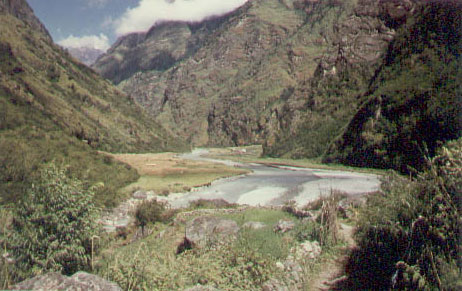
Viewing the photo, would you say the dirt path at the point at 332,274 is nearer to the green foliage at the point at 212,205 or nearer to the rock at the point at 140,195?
the green foliage at the point at 212,205

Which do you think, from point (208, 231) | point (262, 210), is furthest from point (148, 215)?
point (208, 231)

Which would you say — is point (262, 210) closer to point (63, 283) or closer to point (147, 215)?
point (147, 215)

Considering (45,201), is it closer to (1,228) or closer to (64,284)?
(1,228)

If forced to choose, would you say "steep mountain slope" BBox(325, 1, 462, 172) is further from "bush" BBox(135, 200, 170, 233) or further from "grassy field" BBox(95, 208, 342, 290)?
"grassy field" BBox(95, 208, 342, 290)

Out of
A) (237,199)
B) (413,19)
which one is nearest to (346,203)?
(237,199)

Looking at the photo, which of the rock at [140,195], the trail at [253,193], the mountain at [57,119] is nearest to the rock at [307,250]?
the mountain at [57,119]

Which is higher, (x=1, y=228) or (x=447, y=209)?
(x=447, y=209)
